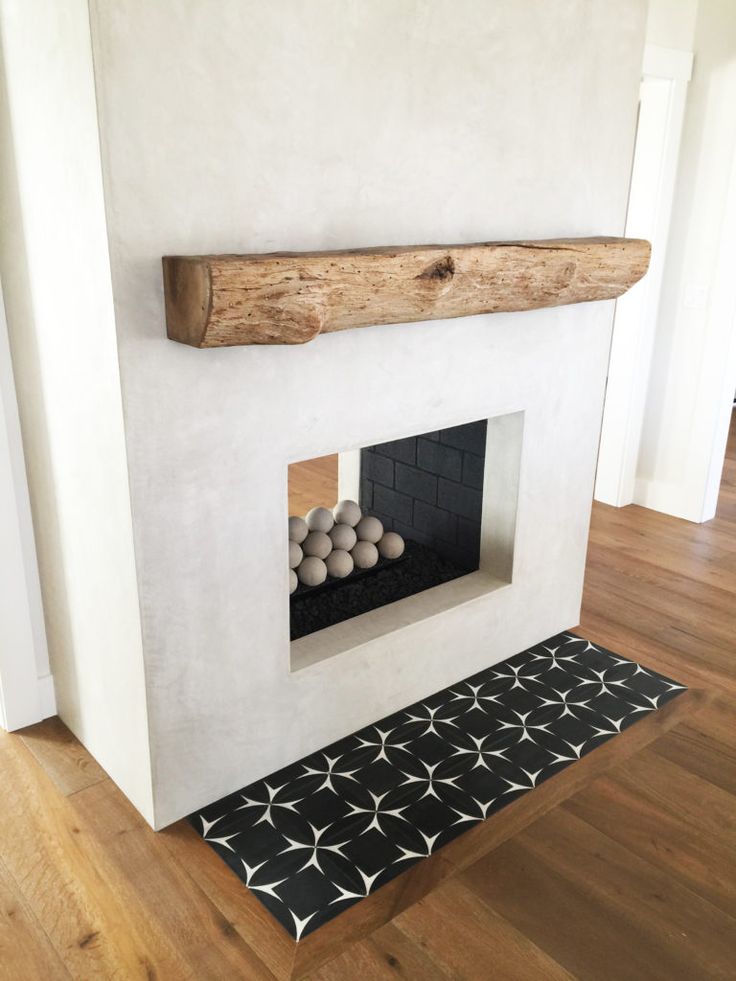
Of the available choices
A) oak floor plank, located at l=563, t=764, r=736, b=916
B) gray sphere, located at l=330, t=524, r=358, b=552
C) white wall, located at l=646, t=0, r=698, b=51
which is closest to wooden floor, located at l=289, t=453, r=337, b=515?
gray sphere, located at l=330, t=524, r=358, b=552

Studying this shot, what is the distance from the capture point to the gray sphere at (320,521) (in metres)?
2.95

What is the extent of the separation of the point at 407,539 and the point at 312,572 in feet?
2.03

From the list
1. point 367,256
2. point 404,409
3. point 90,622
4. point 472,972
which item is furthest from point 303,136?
point 472,972

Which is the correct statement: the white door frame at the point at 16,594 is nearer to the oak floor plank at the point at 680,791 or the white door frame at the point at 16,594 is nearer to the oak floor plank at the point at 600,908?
the oak floor plank at the point at 600,908

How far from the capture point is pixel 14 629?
2.41 meters

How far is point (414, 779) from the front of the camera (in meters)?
2.32

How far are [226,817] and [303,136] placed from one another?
5.49ft

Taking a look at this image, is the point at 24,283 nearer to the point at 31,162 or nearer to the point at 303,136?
the point at 31,162

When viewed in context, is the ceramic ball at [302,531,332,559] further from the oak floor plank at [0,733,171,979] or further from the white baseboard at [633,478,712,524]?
the white baseboard at [633,478,712,524]

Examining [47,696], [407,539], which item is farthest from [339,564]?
[47,696]

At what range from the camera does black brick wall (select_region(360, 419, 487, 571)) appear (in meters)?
2.97

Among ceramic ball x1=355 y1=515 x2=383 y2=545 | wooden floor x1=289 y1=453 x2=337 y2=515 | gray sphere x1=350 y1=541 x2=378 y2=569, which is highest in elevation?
ceramic ball x1=355 y1=515 x2=383 y2=545

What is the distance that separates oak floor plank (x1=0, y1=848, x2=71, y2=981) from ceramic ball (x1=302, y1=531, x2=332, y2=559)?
130cm

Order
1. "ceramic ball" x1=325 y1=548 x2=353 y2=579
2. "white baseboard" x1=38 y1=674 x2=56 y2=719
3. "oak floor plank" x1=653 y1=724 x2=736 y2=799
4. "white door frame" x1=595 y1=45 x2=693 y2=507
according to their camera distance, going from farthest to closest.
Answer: "white door frame" x1=595 y1=45 x2=693 y2=507 → "ceramic ball" x1=325 y1=548 x2=353 y2=579 → "white baseboard" x1=38 y1=674 x2=56 y2=719 → "oak floor plank" x1=653 y1=724 x2=736 y2=799
